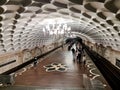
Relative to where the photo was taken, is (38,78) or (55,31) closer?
(38,78)

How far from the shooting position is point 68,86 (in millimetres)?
7484

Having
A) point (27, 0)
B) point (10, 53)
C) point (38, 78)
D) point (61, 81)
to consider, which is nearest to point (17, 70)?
point (38, 78)

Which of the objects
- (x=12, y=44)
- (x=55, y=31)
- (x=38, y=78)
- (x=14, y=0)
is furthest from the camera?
(x=55, y=31)

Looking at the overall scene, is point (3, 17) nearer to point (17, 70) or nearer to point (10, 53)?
point (17, 70)

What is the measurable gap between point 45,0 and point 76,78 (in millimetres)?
3529

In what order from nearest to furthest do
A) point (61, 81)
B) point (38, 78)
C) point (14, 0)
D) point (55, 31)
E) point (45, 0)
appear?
→ 1. point (14, 0)
2. point (45, 0)
3. point (61, 81)
4. point (38, 78)
5. point (55, 31)

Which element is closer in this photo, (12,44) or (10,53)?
(12,44)

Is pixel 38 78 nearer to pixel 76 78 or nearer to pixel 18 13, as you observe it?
pixel 76 78

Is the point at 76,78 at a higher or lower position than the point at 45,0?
lower

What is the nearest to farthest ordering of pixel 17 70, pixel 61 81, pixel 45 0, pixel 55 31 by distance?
pixel 45 0 → pixel 61 81 → pixel 17 70 → pixel 55 31

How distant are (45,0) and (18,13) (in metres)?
1.89

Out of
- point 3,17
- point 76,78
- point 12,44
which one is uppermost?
point 3,17

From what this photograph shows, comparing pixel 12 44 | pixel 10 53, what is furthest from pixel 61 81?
pixel 10 53

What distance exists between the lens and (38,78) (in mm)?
8773
